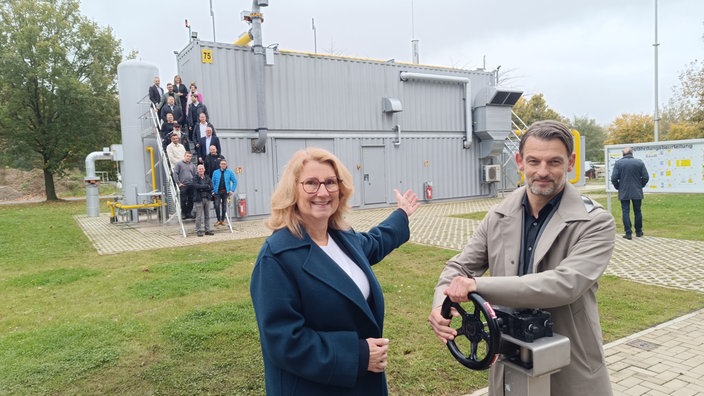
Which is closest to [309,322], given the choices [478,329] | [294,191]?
[294,191]

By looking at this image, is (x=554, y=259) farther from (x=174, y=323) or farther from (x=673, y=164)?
(x=673, y=164)

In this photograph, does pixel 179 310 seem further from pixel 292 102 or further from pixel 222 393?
pixel 292 102

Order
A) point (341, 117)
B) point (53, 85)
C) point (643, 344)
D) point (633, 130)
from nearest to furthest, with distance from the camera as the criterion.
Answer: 1. point (643, 344)
2. point (341, 117)
3. point (53, 85)
4. point (633, 130)

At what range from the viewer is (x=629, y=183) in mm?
10102

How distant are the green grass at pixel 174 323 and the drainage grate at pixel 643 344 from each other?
17 centimetres

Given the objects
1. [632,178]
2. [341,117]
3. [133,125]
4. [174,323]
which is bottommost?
[174,323]

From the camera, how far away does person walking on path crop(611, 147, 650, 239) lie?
1007 centimetres

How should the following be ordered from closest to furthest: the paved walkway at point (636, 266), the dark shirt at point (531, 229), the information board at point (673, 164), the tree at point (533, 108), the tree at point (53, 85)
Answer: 1. the dark shirt at point (531, 229)
2. the paved walkway at point (636, 266)
3. the information board at point (673, 164)
4. the tree at point (53, 85)
5. the tree at point (533, 108)

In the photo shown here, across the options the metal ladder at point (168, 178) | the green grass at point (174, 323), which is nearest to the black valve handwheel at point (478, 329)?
the green grass at point (174, 323)

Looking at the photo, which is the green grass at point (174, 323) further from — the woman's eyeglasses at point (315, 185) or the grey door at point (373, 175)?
the grey door at point (373, 175)

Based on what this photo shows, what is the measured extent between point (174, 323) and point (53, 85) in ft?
105

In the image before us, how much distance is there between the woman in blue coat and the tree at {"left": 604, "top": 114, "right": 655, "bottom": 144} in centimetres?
4766

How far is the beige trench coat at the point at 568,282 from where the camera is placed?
1.81 meters

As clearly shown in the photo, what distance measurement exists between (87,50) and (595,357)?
1500 inches
